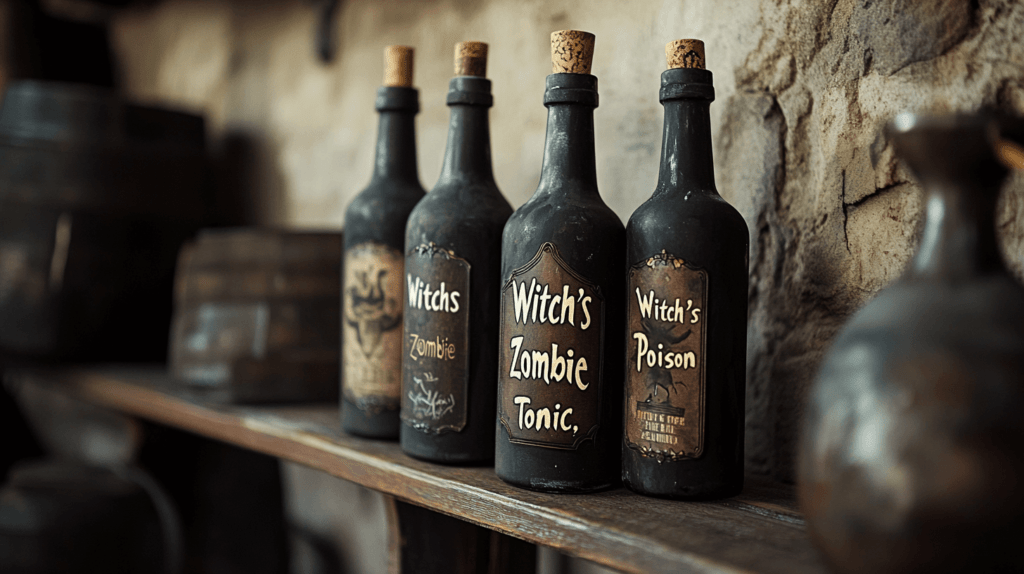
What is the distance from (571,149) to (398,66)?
0.27 metres

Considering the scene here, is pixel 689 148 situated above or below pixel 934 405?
above

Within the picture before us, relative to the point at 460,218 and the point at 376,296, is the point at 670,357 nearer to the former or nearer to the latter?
the point at 460,218

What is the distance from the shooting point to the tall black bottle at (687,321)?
23.7 inches

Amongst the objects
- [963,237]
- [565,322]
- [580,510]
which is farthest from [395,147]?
[963,237]

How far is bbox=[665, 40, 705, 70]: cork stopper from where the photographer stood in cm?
63

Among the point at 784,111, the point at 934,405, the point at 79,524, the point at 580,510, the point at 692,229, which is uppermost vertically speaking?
the point at 784,111

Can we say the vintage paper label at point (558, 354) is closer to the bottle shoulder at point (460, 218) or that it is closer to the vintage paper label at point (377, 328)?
the bottle shoulder at point (460, 218)

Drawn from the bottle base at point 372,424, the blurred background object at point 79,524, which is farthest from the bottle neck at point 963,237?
the blurred background object at point 79,524

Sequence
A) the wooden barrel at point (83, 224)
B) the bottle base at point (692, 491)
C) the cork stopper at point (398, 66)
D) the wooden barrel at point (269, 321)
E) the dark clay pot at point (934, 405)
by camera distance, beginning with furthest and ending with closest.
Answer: the wooden barrel at point (83, 224) → the wooden barrel at point (269, 321) → the cork stopper at point (398, 66) → the bottle base at point (692, 491) → the dark clay pot at point (934, 405)

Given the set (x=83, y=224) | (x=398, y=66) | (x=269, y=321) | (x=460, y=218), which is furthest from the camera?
(x=83, y=224)

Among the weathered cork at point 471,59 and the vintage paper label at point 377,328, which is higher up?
the weathered cork at point 471,59

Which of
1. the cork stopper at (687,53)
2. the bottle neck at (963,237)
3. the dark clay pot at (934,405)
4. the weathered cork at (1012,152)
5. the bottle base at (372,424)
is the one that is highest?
the cork stopper at (687,53)

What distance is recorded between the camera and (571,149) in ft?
2.17

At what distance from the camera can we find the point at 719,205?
2.02 ft
